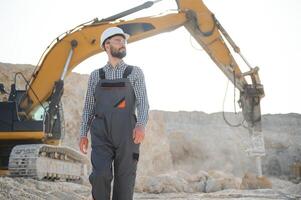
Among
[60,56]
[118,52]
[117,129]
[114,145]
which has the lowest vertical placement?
[114,145]

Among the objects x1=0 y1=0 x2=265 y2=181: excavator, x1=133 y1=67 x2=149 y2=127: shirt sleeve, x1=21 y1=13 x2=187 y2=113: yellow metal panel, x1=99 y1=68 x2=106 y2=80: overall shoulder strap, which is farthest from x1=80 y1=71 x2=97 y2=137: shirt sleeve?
x1=21 y1=13 x2=187 y2=113: yellow metal panel

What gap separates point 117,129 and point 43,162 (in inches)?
219

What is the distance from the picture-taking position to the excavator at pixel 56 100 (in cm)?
834

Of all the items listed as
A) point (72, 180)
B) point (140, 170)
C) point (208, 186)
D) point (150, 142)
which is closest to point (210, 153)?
point (150, 142)

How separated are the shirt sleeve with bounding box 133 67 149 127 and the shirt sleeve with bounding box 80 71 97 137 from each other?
0.31 meters

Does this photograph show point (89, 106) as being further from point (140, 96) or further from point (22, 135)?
point (22, 135)

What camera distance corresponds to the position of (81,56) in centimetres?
877

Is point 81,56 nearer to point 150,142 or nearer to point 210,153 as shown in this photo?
Answer: point 150,142

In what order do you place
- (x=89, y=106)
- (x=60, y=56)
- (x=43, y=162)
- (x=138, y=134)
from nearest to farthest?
(x=138, y=134), (x=89, y=106), (x=43, y=162), (x=60, y=56)

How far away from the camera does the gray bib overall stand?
300 centimetres

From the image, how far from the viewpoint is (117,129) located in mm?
3025

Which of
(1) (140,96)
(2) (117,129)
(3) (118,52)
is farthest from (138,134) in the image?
(3) (118,52)

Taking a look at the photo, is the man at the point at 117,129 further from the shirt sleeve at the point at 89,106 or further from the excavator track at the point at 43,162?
the excavator track at the point at 43,162

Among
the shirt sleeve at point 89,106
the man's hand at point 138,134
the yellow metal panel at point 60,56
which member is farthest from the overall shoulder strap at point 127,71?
the yellow metal panel at point 60,56
